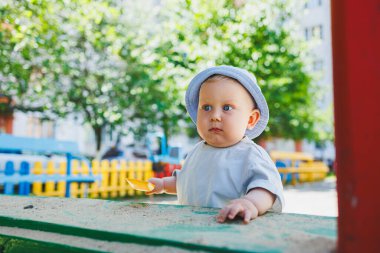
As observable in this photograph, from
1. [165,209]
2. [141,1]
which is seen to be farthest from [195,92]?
[141,1]

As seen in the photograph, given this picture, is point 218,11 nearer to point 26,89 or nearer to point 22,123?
point 26,89

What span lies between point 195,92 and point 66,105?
1290 centimetres

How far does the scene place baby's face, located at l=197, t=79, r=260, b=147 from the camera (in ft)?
5.63

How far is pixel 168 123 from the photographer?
51.6 feet

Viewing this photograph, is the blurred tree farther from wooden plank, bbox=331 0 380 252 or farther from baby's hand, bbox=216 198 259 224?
wooden plank, bbox=331 0 380 252

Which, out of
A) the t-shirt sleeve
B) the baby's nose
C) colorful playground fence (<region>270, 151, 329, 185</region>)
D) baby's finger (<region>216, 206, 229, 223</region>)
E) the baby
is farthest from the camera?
colorful playground fence (<region>270, 151, 329, 185</region>)

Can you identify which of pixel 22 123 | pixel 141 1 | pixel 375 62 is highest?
pixel 141 1

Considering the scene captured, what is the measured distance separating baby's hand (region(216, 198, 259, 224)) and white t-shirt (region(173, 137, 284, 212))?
24cm

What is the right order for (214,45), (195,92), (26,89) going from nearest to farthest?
1. (195,92)
2. (214,45)
3. (26,89)

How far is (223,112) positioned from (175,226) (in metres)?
0.80

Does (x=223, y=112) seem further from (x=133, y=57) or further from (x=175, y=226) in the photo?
(x=133, y=57)

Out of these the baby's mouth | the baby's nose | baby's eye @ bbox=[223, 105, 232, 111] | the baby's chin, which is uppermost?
baby's eye @ bbox=[223, 105, 232, 111]

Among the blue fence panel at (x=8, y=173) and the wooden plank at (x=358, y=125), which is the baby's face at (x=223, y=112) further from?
the blue fence panel at (x=8, y=173)

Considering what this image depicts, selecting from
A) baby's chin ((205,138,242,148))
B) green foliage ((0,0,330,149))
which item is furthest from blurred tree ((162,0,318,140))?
baby's chin ((205,138,242,148))
